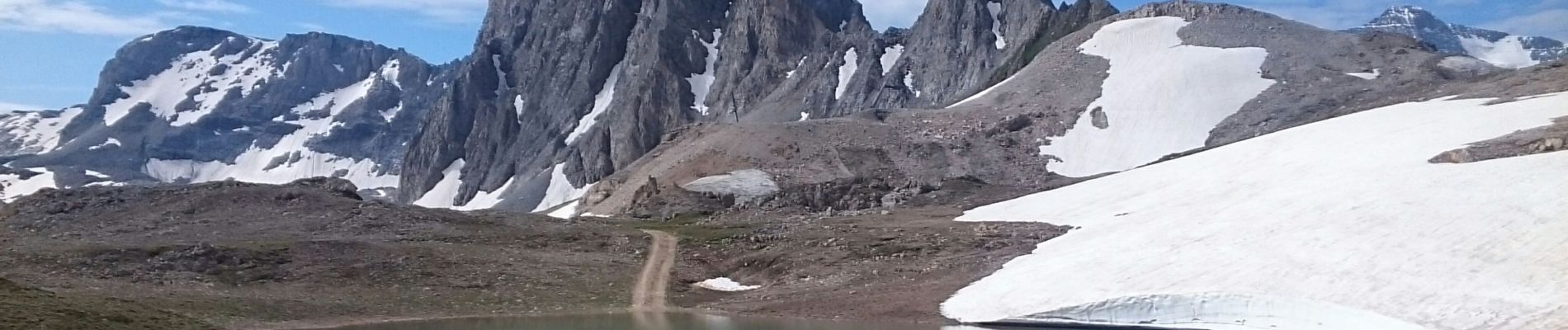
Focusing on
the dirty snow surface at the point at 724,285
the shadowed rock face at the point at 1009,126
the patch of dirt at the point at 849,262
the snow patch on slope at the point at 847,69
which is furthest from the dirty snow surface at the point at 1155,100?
the snow patch on slope at the point at 847,69

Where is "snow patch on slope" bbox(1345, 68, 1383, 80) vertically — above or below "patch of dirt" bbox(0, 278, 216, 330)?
above

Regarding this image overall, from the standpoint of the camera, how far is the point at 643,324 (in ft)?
129

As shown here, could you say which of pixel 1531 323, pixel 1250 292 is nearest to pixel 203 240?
pixel 1250 292

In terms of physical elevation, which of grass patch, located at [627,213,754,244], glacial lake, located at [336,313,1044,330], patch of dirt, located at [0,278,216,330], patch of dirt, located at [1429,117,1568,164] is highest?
patch of dirt, located at [1429,117,1568,164]

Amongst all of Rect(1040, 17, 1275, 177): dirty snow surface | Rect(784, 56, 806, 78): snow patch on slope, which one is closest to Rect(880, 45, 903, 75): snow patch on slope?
Rect(784, 56, 806, 78): snow patch on slope

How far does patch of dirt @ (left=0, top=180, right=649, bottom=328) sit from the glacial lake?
1939 mm

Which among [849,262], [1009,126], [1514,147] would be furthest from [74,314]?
[1009,126]

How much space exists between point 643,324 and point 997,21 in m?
127

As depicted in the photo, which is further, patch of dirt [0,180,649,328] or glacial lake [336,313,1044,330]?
patch of dirt [0,180,649,328]

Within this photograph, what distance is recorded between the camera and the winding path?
4612 cm

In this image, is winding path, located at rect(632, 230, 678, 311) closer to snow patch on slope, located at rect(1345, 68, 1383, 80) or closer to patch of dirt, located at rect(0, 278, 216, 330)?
patch of dirt, located at rect(0, 278, 216, 330)

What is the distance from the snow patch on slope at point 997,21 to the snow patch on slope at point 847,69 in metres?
19.8

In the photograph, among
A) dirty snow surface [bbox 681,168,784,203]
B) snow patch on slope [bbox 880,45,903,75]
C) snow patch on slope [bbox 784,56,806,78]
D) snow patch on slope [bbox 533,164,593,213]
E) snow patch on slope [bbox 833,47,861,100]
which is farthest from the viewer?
snow patch on slope [bbox 784,56,806,78]

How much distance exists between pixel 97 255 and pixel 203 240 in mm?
4200
